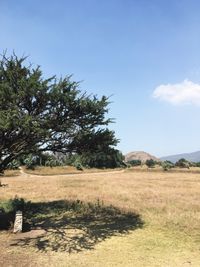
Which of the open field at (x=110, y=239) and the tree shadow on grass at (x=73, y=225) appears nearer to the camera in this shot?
the open field at (x=110, y=239)

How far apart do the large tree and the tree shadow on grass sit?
444cm

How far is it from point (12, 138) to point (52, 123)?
251 centimetres

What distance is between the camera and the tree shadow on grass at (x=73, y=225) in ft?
53.0

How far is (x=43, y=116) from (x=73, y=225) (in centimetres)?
670

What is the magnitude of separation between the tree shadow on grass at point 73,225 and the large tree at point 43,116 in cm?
444

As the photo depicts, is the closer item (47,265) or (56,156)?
(47,265)

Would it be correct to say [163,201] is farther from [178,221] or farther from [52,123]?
[52,123]

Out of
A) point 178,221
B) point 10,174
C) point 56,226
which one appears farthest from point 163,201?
point 10,174

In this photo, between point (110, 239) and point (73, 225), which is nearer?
point (110, 239)

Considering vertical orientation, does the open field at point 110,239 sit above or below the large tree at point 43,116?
below

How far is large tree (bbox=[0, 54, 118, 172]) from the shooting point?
1844 centimetres

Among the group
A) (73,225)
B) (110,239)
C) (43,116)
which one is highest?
(43,116)

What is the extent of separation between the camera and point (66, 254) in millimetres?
14297

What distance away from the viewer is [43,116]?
65.6ft
